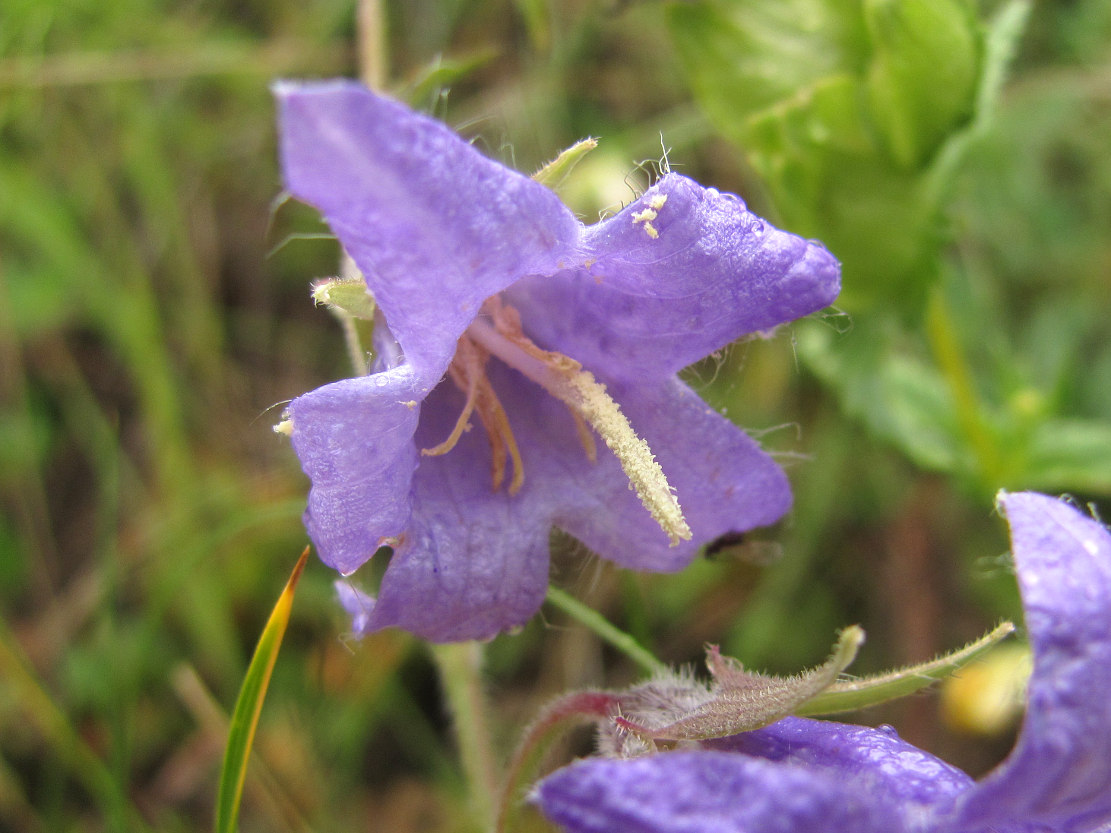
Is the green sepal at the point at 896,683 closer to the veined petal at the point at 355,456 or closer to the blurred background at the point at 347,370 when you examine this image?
the veined petal at the point at 355,456

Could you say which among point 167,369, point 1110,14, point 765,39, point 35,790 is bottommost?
point 35,790

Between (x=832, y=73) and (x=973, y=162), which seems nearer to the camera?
(x=832, y=73)

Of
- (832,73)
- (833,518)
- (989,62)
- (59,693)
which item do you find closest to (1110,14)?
(989,62)

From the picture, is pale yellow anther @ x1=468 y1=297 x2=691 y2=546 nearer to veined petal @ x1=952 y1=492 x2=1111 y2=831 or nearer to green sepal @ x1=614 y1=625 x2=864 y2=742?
green sepal @ x1=614 y1=625 x2=864 y2=742

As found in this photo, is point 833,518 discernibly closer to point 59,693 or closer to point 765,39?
point 765,39

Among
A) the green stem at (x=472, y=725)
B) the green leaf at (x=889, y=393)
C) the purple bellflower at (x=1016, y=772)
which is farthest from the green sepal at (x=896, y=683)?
the green leaf at (x=889, y=393)

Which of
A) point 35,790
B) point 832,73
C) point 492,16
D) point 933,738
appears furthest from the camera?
point 492,16
